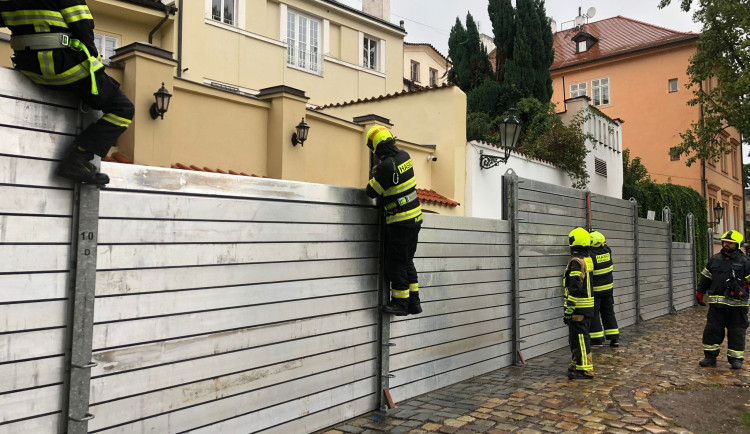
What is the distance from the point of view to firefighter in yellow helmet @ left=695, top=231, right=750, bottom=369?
8.08 m

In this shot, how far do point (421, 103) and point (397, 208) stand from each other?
Answer: 34.5ft

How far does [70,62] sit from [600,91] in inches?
1459

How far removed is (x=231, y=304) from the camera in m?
4.23

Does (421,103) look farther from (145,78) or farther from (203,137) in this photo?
(145,78)

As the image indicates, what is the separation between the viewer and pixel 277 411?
14.9ft

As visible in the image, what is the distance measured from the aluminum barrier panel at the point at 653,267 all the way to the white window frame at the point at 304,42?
11.8 meters

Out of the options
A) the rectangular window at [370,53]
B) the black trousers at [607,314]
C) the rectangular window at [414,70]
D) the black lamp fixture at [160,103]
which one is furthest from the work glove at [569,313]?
the rectangular window at [414,70]

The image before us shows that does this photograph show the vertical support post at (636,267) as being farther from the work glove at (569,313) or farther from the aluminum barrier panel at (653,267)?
the work glove at (569,313)

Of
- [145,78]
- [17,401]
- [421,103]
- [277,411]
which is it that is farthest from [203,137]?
[17,401]

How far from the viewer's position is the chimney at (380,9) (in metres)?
24.0

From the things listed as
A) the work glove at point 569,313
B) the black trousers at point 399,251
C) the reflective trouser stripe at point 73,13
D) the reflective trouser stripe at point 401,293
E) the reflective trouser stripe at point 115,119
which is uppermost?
the reflective trouser stripe at point 73,13

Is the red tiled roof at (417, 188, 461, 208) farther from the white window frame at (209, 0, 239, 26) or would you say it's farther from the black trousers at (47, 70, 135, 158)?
the black trousers at (47, 70, 135, 158)

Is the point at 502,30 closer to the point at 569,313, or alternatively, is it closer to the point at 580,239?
the point at 580,239

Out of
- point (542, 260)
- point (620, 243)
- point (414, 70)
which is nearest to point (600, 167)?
point (620, 243)
